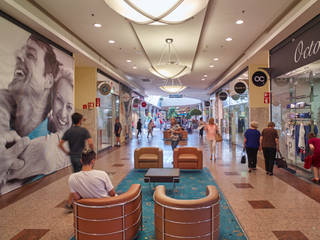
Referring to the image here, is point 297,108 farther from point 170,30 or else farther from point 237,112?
point 237,112

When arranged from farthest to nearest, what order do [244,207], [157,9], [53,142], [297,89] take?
[297,89]
[53,142]
[244,207]
[157,9]

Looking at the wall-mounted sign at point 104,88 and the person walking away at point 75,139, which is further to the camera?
the wall-mounted sign at point 104,88

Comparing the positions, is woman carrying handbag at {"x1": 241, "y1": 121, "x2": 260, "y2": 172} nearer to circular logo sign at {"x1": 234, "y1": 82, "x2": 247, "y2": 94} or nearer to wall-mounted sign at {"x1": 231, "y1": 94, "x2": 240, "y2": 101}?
circular logo sign at {"x1": 234, "y1": 82, "x2": 247, "y2": 94}

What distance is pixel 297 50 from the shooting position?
6.87m

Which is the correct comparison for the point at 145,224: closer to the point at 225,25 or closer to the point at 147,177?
the point at 147,177

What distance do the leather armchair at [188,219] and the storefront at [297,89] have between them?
16.9 feet

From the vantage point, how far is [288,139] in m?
7.79

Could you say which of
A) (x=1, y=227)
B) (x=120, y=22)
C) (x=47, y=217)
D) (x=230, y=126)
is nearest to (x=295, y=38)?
(x=120, y=22)

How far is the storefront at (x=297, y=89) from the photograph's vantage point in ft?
20.7

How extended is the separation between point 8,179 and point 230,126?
555 inches

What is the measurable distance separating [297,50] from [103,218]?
6.90m

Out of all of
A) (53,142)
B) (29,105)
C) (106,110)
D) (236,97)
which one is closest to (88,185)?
(29,105)

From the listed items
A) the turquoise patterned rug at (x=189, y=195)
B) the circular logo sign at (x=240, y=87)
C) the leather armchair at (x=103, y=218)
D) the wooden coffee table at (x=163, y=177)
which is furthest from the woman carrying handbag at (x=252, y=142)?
the leather armchair at (x=103, y=218)

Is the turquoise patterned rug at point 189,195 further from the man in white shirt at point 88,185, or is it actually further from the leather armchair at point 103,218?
the man in white shirt at point 88,185
